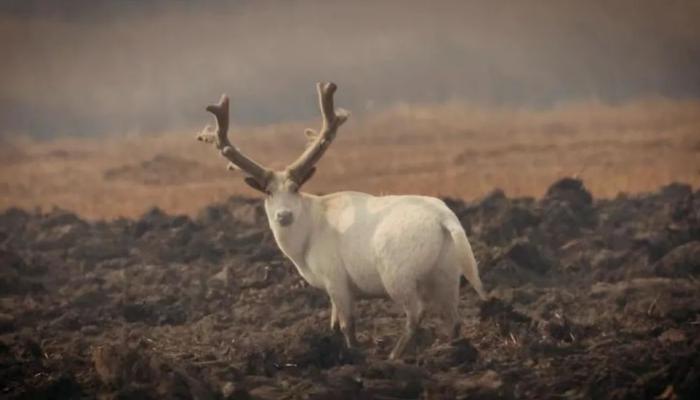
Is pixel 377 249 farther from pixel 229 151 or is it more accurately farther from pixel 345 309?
pixel 229 151

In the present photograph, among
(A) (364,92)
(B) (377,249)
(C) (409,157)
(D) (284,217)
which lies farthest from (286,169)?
(C) (409,157)

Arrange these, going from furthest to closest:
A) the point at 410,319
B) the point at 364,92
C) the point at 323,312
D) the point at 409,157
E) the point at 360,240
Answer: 1. the point at 409,157
2. the point at 364,92
3. the point at 323,312
4. the point at 360,240
5. the point at 410,319

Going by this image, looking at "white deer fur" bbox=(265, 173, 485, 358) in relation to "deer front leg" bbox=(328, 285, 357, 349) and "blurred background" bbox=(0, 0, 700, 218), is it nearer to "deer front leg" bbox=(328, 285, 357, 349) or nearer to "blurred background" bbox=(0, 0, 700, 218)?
"deer front leg" bbox=(328, 285, 357, 349)

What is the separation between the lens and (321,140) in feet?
32.8

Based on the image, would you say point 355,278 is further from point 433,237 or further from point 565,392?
point 565,392

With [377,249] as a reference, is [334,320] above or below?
below

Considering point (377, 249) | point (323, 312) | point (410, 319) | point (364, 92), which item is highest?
point (364, 92)

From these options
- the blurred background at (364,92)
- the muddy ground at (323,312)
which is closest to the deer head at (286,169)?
the muddy ground at (323,312)

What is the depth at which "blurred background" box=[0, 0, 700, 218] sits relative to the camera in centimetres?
1244

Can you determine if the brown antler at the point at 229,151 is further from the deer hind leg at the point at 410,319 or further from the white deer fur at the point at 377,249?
the deer hind leg at the point at 410,319

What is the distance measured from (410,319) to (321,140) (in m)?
1.44

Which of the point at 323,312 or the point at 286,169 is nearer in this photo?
the point at 286,169

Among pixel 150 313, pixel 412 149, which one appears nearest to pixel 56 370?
pixel 150 313

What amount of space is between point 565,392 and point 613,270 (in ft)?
9.33
